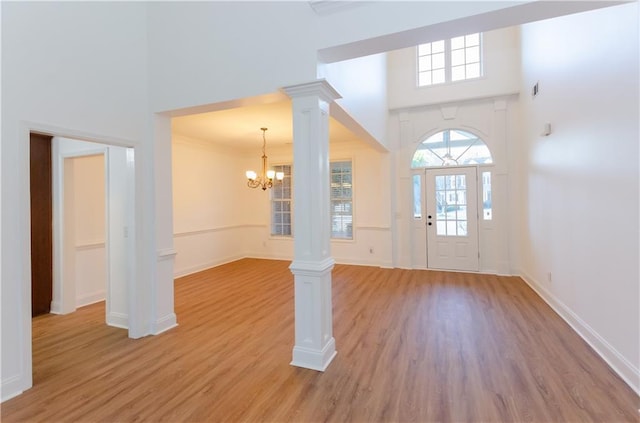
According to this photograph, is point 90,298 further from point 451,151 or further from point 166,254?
point 451,151

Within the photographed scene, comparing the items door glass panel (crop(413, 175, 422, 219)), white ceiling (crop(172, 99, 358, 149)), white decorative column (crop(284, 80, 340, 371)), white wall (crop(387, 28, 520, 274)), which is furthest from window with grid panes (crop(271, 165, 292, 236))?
white decorative column (crop(284, 80, 340, 371))

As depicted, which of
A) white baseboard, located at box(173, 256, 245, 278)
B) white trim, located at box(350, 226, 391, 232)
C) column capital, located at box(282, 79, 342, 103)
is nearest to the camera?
column capital, located at box(282, 79, 342, 103)

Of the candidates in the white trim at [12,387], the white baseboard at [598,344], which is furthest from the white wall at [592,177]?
the white trim at [12,387]

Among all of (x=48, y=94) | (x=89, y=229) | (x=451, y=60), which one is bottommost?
(x=89, y=229)

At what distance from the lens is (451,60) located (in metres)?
5.99

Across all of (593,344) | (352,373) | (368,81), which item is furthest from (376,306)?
(368,81)

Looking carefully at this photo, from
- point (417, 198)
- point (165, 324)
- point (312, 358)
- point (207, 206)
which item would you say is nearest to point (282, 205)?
point (207, 206)

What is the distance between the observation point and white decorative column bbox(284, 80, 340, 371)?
2531 millimetres

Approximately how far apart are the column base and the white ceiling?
268 cm

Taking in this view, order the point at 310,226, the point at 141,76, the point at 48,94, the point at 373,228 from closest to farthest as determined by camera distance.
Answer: the point at 48,94, the point at 310,226, the point at 141,76, the point at 373,228

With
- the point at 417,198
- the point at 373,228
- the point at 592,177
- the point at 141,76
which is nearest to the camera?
the point at 592,177

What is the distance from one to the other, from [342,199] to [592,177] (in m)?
4.56

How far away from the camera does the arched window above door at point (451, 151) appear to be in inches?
225

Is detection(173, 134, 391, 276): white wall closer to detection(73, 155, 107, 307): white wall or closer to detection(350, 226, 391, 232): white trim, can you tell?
detection(350, 226, 391, 232): white trim
